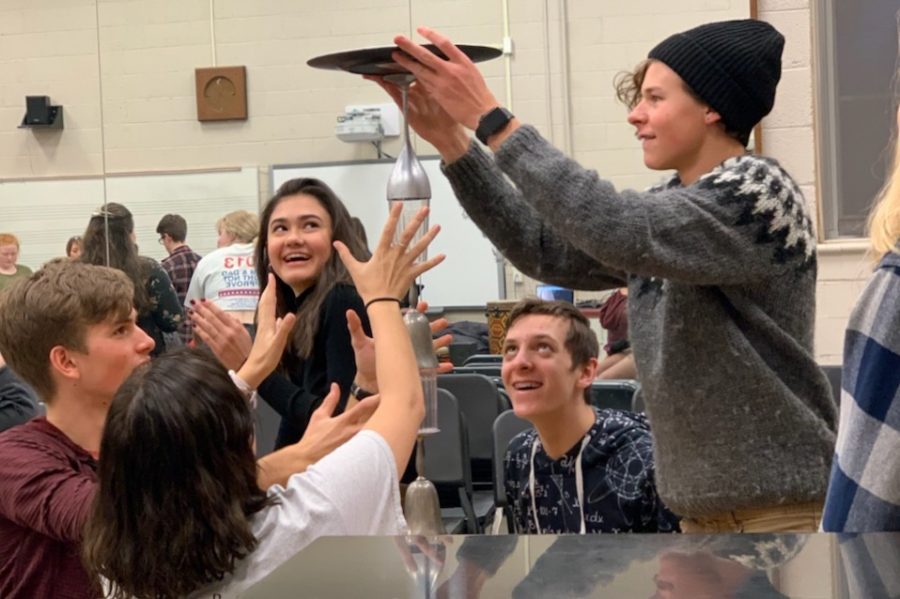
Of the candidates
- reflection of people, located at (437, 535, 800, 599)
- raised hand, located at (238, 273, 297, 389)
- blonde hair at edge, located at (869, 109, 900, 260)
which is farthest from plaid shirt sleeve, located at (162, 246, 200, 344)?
reflection of people, located at (437, 535, 800, 599)

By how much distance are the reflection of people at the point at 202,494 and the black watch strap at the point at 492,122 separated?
0.40 meters

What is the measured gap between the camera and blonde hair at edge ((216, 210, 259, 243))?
6.27 m

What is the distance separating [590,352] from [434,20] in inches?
176

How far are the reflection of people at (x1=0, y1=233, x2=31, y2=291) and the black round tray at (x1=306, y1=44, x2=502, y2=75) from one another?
5804 millimetres

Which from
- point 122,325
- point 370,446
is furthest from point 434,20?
point 370,446

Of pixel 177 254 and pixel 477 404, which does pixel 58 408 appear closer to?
pixel 477 404

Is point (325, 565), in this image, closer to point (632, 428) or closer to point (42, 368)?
point (42, 368)

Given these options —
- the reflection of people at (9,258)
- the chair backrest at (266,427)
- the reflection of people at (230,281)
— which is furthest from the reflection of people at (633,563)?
the reflection of people at (9,258)

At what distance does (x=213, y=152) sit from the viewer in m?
7.13

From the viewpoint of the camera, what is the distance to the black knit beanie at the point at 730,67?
165cm

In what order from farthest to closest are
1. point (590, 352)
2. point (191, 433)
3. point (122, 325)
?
point (590, 352)
point (122, 325)
point (191, 433)

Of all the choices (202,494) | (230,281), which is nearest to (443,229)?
(230,281)

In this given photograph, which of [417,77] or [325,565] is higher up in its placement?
[417,77]

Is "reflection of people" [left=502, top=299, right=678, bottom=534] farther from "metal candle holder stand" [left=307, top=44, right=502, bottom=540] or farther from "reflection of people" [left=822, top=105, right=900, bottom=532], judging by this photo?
"reflection of people" [left=822, top=105, right=900, bottom=532]
